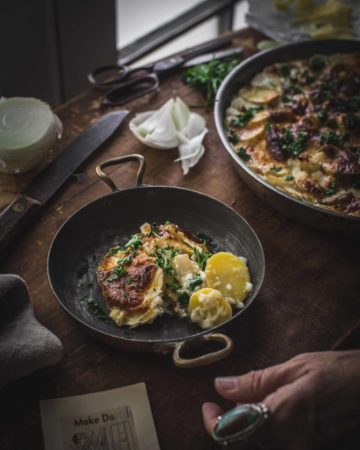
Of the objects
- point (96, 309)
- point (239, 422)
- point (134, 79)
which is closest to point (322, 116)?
point (134, 79)

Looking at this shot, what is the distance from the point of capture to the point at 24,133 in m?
2.06

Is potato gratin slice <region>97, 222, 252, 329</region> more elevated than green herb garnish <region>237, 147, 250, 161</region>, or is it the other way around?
green herb garnish <region>237, 147, 250, 161</region>

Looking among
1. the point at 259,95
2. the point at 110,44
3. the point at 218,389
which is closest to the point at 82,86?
the point at 110,44

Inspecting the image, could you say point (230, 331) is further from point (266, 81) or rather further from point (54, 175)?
point (266, 81)

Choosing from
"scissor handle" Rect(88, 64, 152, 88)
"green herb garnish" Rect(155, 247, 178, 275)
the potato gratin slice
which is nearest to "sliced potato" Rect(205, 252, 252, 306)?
the potato gratin slice

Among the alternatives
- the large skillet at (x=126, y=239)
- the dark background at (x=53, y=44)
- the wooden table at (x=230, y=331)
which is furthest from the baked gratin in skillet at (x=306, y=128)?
the dark background at (x=53, y=44)

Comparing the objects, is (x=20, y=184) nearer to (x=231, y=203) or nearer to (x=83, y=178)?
(x=83, y=178)

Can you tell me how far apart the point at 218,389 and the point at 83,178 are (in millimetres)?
1175

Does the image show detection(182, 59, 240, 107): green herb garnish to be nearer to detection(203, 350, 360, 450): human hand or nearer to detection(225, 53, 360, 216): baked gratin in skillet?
detection(225, 53, 360, 216): baked gratin in skillet

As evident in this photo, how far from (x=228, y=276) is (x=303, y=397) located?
47 cm

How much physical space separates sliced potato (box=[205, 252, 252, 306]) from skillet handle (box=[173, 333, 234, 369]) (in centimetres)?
20

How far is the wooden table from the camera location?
1.51 meters

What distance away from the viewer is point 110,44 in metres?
3.48

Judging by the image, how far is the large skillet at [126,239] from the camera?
1.60m
